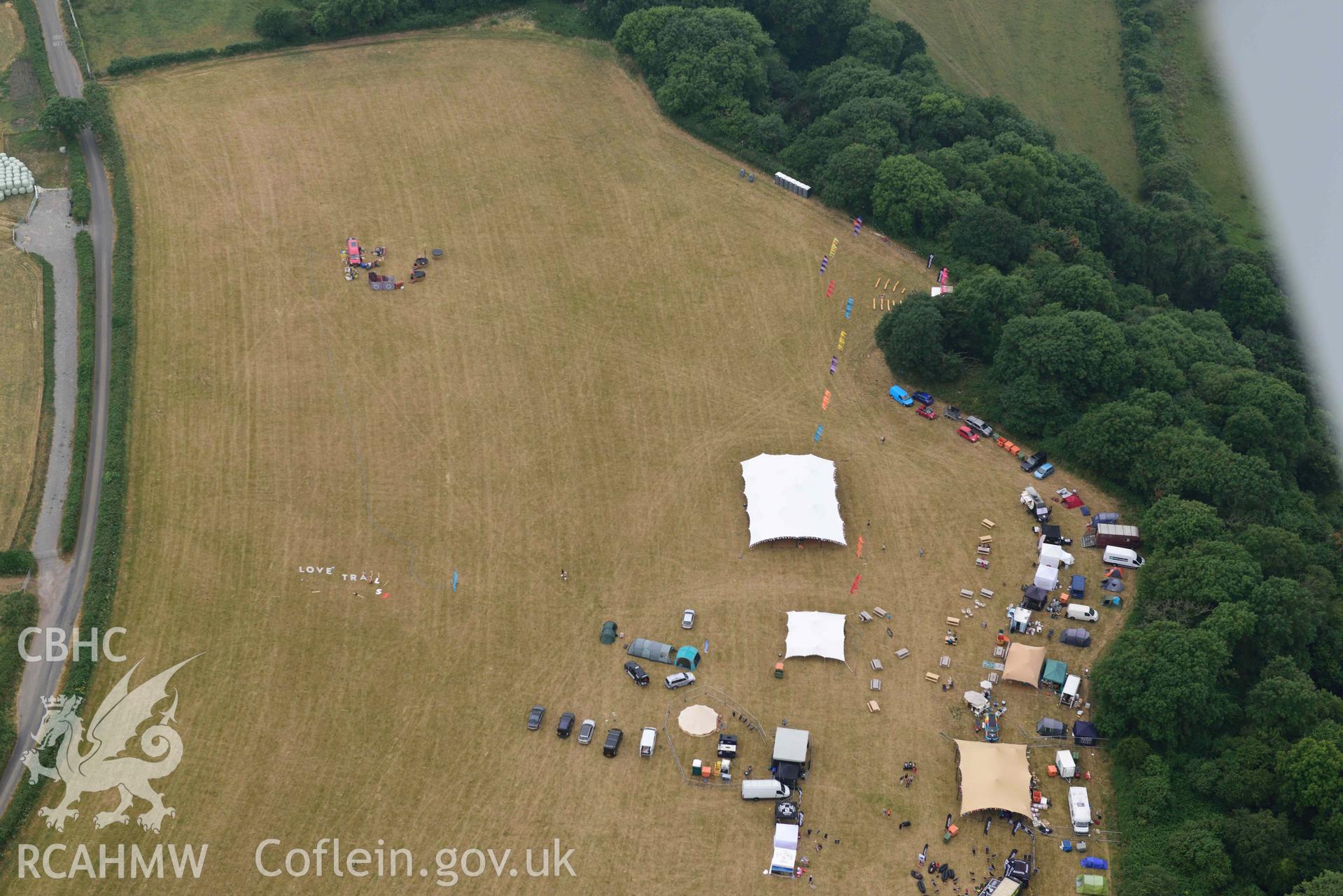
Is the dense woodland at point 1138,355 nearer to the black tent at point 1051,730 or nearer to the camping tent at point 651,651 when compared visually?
the black tent at point 1051,730

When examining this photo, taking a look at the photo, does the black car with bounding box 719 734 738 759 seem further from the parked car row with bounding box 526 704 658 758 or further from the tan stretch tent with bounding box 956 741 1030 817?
the tan stretch tent with bounding box 956 741 1030 817

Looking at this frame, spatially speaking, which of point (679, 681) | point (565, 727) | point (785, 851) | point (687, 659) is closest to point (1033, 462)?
point (687, 659)

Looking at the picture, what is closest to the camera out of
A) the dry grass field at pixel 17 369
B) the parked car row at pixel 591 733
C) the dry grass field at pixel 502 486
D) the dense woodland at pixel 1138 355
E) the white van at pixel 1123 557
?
the dense woodland at pixel 1138 355

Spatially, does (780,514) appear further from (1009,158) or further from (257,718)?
(1009,158)

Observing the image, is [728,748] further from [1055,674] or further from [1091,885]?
[1055,674]

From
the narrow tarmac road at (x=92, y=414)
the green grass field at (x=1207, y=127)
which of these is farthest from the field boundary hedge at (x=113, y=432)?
the green grass field at (x=1207, y=127)

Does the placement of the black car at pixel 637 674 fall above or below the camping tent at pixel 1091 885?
above
